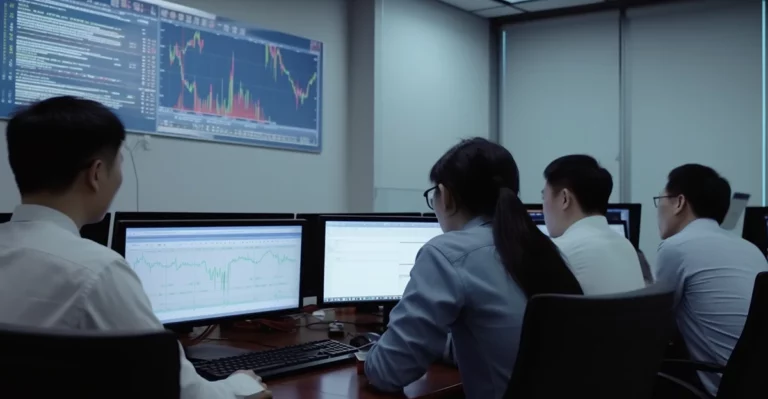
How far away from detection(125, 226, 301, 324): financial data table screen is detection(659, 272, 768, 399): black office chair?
3.91 ft

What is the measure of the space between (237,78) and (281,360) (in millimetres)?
2743

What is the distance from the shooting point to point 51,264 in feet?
3.48

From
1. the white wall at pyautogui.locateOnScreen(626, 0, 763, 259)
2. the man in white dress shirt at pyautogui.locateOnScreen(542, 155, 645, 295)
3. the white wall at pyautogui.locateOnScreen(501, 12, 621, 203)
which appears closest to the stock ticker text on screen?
the white wall at pyautogui.locateOnScreen(501, 12, 621, 203)

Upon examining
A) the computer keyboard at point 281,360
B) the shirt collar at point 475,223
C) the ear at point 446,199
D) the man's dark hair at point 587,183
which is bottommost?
the computer keyboard at point 281,360

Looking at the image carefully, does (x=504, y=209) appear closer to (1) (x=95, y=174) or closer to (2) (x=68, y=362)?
(1) (x=95, y=174)

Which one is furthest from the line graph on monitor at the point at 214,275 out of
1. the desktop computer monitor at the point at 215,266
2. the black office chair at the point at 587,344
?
the black office chair at the point at 587,344

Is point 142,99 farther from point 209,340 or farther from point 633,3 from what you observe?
point 633,3

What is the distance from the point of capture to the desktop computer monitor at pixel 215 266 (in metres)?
1.80

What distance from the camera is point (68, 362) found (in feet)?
2.63

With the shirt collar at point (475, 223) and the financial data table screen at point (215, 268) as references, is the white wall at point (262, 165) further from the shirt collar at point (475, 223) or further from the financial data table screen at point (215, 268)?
the shirt collar at point (475, 223)

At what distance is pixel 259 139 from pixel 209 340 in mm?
2339

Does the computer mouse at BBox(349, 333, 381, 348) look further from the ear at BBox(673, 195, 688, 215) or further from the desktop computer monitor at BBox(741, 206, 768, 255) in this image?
the desktop computer monitor at BBox(741, 206, 768, 255)

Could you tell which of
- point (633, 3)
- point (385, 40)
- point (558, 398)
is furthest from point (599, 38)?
point (558, 398)

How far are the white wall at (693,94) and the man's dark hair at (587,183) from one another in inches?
121
